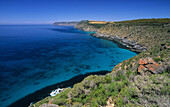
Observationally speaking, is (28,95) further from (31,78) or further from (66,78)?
(66,78)

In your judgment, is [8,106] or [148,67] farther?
[8,106]

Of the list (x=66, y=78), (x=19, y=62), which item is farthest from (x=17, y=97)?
(x=19, y=62)

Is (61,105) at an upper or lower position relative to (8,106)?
upper

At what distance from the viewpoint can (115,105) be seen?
6.39m

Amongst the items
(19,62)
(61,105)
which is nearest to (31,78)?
(19,62)

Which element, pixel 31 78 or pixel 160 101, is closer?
pixel 160 101

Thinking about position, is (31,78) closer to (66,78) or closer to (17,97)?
(17,97)

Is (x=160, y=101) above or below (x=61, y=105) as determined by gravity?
above

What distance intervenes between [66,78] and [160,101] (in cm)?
1763

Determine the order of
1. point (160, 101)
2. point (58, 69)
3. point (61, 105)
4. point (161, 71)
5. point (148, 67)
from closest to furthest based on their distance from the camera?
point (160, 101) → point (61, 105) → point (161, 71) → point (148, 67) → point (58, 69)

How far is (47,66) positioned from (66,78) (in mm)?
8100

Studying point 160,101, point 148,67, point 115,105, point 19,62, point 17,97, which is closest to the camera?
point 160,101

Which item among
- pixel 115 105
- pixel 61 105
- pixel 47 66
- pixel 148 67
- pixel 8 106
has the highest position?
pixel 148 67

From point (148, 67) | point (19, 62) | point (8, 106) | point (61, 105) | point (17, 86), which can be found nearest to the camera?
Result: point (61, 105)
